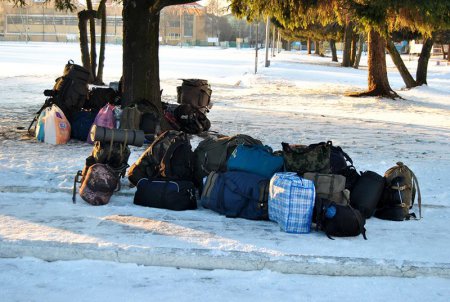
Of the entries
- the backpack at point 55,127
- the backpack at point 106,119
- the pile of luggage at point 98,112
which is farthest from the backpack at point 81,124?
the backpack at point 106,119

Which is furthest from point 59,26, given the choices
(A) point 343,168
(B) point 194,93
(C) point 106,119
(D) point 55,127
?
(A) point 343,168

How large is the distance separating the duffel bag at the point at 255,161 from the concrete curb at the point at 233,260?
1400 mm

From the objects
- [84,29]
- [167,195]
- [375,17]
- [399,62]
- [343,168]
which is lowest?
[167,195]

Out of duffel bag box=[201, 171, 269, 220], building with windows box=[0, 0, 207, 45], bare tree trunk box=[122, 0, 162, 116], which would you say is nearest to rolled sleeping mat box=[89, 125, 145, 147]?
duffel bag box=[201, 171, 269, 220]

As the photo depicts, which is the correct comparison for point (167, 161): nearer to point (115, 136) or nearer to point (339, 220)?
point (115, 136)

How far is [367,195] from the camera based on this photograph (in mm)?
5586

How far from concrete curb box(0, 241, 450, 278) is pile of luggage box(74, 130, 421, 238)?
630 millimetres

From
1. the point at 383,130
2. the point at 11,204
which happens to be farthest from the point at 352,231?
the point at 383,130

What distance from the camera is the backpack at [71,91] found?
367 inches

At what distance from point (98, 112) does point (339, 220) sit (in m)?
5.25

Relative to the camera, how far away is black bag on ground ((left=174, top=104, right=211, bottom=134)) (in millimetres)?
10000

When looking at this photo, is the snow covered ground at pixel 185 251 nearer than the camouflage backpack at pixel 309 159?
Yes

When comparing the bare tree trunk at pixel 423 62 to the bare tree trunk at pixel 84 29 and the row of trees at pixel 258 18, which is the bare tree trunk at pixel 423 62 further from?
the bare tree trunk at pixel 84 29

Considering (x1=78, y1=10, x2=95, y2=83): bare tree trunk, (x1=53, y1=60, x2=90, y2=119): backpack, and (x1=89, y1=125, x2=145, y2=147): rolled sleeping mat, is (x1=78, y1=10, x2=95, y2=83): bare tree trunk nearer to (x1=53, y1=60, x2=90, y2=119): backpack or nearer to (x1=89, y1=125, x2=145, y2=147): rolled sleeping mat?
(x1=53, y1=60, x2=90, y2=119): backpack
